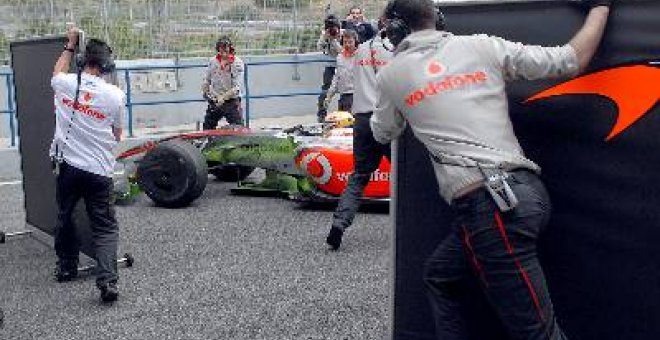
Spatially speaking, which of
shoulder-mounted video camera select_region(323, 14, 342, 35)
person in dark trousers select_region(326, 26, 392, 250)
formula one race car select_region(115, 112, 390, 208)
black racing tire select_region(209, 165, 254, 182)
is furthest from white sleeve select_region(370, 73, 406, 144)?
shoulder-mounted video camera select_region(323, 14, 342, 35)

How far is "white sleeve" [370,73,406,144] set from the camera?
364cm

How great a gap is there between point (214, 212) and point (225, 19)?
28.4 ft

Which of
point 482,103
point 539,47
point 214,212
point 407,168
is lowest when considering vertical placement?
point 214,212

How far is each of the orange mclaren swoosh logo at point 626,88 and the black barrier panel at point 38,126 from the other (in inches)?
156

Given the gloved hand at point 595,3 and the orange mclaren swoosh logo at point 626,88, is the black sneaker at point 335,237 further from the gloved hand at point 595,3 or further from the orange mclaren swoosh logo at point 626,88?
the gloved hand at point 595,3

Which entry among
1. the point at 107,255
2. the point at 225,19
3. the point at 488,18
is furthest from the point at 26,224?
the point at 225,19

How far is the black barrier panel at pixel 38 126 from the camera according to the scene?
638cm

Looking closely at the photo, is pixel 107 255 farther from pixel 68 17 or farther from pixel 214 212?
pixel 68 17

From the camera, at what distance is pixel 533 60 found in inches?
128

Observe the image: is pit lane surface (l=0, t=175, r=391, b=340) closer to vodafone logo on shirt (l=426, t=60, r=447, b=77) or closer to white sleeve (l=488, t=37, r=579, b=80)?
vodafone logo on shirt (l=426, t=60, r=447, b=77)

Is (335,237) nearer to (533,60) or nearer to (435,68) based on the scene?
(435,68)

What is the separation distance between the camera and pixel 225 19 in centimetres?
1645

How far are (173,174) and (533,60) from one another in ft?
18.9

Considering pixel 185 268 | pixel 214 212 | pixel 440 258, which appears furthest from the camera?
pixel 214 212
